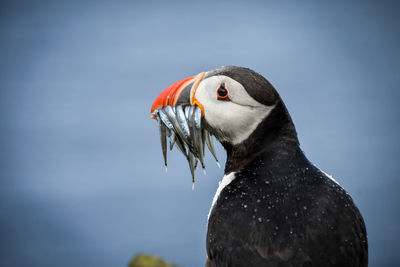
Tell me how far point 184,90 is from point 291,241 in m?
1.07

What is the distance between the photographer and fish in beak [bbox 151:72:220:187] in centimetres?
287

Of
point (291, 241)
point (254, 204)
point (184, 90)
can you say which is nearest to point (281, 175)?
point (254, 204)

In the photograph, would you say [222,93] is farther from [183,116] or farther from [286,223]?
[286,223]

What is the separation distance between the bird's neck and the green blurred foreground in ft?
4.89

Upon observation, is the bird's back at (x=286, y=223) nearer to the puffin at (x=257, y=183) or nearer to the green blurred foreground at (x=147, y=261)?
the puffin at (x=257, y=183)

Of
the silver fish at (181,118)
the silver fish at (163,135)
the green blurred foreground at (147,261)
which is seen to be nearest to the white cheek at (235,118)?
the silver fish at (181,118)

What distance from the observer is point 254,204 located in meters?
2.45

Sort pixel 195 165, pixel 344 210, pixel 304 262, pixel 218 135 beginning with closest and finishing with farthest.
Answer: pixel 304 262 → pixel 344 210 → pixel 218 135 → pixel 195 165

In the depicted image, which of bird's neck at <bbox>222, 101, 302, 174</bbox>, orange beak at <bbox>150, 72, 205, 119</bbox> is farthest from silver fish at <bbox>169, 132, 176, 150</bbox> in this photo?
bird's neck at <bbox>222, 101, 302, 174</bbox>

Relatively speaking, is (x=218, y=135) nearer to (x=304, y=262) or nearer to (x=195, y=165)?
(x=195, y=165)

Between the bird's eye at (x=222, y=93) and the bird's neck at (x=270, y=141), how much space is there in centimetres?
25

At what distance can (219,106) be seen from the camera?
282 centimetres

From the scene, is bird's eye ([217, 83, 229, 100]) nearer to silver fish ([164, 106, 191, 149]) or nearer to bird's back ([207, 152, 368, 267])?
silver fish ([164, 106, 191, 149])

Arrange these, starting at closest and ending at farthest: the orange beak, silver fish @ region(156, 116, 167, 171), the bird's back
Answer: the bird's back < the orange beak < silver fish @ region(156, 116, 167, 171)
